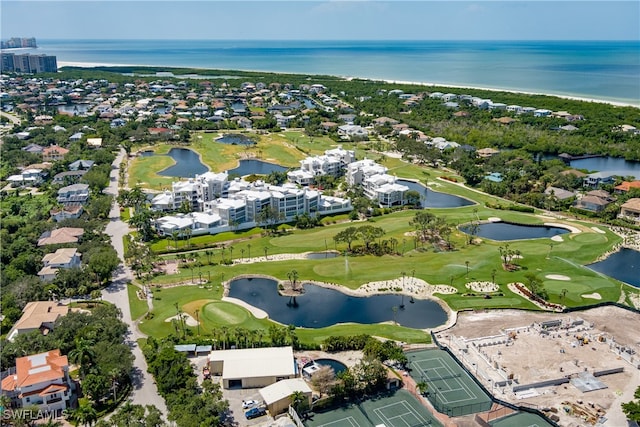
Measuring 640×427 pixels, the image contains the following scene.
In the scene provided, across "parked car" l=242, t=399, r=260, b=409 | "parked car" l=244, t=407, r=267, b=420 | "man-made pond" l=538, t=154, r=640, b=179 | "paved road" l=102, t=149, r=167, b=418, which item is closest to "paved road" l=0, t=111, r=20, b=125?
"paved road" l=102, t=149, r=167, b=418

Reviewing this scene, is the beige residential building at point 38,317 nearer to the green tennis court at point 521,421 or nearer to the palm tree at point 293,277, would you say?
the palm tree at point 293,277

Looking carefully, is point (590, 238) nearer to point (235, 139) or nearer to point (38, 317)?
point (38, 317)

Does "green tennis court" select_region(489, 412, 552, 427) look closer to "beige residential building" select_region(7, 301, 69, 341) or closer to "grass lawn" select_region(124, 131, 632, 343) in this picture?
"grass lawn" select_region(124, 131, 632, 343)

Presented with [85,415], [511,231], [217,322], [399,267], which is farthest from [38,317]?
[511,231]

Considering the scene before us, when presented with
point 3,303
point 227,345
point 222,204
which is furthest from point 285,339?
point 222,204

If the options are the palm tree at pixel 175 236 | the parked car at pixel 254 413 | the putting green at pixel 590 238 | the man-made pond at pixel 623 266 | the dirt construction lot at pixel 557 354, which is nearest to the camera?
the parked car at pixel 254 413

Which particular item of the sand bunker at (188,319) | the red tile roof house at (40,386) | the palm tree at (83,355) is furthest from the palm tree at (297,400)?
the red tile roof house at (40,386)

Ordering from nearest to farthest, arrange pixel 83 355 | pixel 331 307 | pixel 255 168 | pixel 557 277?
pixel 83 355 < pixel 331 307 < pixel 557 277 < pixel 255 168

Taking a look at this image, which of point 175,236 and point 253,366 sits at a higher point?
point 175,236
